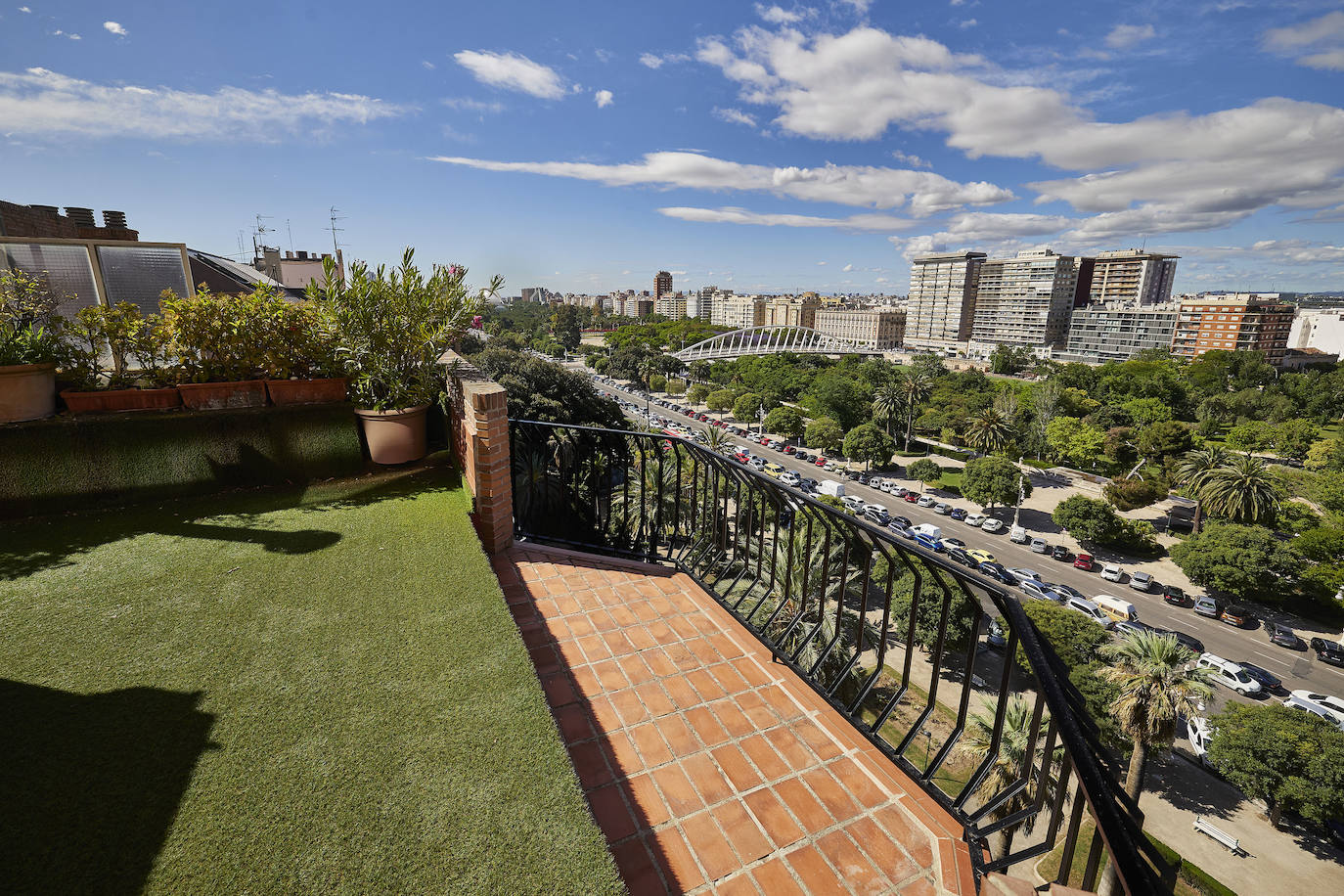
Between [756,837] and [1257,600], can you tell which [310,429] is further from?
[1257,600]

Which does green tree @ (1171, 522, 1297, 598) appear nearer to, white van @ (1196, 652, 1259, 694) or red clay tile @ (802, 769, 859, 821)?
white van @ (1196, 652, 1259, 694)

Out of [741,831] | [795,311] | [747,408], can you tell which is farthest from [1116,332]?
[741,831]

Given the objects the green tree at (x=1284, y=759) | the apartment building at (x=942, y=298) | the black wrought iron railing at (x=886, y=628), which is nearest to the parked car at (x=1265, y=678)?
the green tree at (x=1284, y=759)

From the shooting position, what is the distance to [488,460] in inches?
177

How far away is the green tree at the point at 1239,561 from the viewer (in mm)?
22672

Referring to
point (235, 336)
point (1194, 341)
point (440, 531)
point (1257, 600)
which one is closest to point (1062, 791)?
point (440, 531)

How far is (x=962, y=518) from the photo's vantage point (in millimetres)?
33062

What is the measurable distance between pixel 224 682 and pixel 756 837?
2.42 m

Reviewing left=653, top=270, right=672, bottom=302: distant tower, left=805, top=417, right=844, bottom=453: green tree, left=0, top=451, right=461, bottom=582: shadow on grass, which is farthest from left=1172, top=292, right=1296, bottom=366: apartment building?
left=653, top=270, right=672, bottom=302: distant tower

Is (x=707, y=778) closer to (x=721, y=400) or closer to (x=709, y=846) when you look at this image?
(x=709, y=846)

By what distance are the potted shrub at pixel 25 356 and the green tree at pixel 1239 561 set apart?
33.8 metres

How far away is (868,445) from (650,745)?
1557 inches

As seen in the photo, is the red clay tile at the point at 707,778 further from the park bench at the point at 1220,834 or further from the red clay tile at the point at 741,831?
the park bench at the point at 1220,834

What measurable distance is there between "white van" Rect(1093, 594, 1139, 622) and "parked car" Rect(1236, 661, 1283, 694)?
3282 mm
